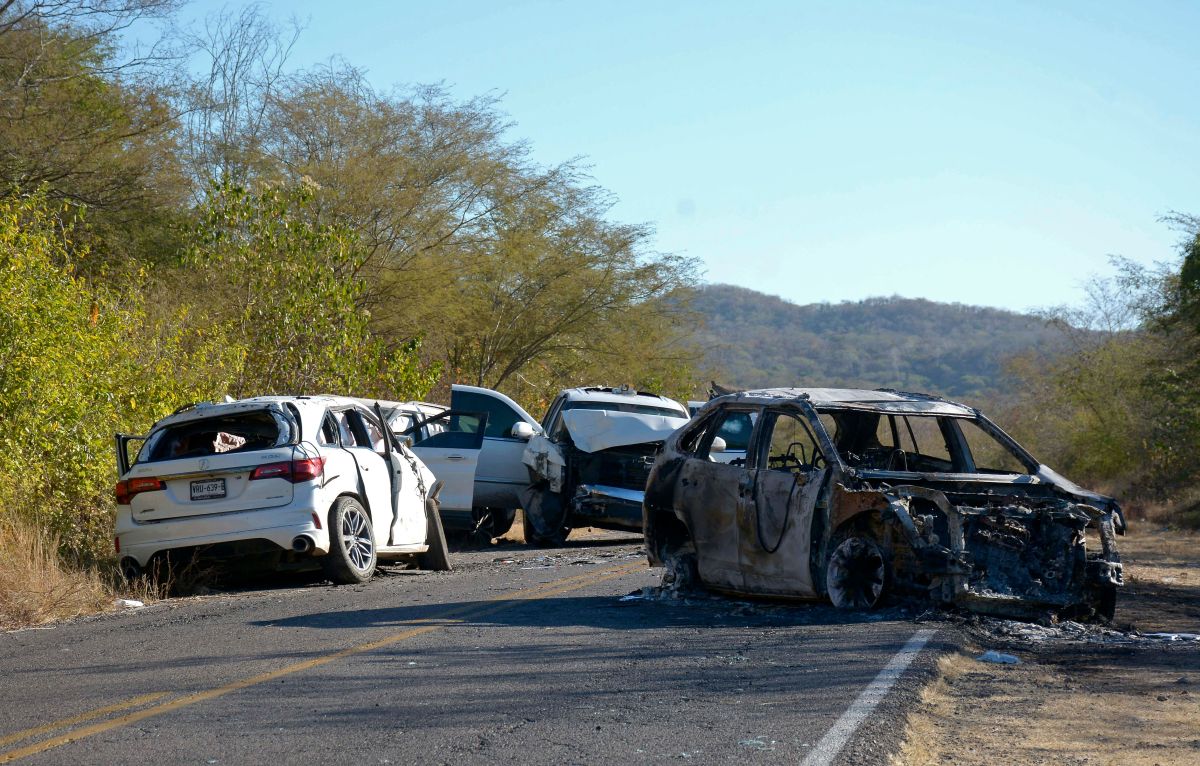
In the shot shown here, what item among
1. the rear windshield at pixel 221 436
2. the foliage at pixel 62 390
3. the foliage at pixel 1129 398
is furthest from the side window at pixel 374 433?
the foliage at pixel 1129 398

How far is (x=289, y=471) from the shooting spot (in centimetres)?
1210

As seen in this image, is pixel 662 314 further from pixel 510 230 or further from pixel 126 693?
pixel 126 693

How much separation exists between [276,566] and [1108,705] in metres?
7.57

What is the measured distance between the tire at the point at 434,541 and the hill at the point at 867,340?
8533 cm

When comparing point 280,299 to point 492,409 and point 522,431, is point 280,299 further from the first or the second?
point 522,431

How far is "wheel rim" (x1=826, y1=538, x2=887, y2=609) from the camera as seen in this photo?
9.95 m

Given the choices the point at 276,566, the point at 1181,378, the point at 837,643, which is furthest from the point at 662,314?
the point at 837,643

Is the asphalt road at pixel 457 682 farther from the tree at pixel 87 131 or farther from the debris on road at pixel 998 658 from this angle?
the tree at pixel 87 131

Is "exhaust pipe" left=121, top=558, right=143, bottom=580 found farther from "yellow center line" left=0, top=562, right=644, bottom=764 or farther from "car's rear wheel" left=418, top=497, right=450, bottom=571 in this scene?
"yellow center line" left=0, top=562, right=644, bottom=764

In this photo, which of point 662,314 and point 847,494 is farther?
point 662,314

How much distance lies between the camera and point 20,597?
10672 mm

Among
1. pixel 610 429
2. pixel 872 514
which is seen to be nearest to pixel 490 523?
pixel 610 429

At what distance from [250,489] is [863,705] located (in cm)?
690

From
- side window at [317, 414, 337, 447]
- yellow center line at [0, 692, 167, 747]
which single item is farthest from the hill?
yellow center line at [0, 692, 167, 747]
